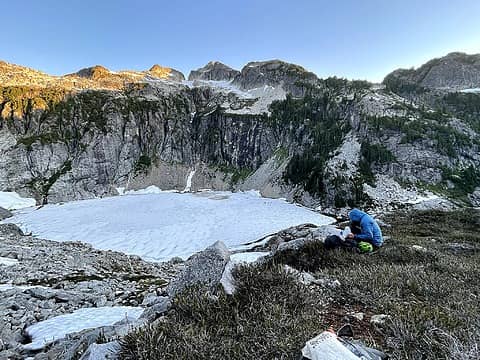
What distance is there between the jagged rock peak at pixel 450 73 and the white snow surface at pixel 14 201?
147343 millimetres

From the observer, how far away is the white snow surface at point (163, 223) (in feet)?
107

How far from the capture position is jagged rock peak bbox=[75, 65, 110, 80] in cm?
13562

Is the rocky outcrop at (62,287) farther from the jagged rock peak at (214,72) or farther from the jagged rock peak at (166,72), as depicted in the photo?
the jagged rock peak at (166,72)

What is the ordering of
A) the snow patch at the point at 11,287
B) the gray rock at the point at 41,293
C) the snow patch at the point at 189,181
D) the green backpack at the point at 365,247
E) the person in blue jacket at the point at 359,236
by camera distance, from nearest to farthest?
1. the green backpack at the point at 365,247
2. the person in blue jacket at the point at 359,236
3. the gray rock at the point at 41,293
4. the snow patch at the point at 11,287
5. the snow patch at the point at 189,181

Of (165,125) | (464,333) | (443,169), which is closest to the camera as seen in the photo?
(464,333)

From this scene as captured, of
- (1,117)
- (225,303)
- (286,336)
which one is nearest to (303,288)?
(225,303)

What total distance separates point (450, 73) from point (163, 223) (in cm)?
17491

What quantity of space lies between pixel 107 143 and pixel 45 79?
45.6 meters

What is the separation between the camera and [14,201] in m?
73.5

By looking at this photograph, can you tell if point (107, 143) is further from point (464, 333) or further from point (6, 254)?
point (464, 333)

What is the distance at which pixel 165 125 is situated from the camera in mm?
116500

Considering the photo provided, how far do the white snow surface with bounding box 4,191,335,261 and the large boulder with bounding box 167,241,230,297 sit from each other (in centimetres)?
2192

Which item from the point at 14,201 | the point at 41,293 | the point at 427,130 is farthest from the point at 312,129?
the point at 41,293

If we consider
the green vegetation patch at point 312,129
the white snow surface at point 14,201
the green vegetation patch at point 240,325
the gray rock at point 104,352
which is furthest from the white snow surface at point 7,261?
the white snow surface at point 14,201
